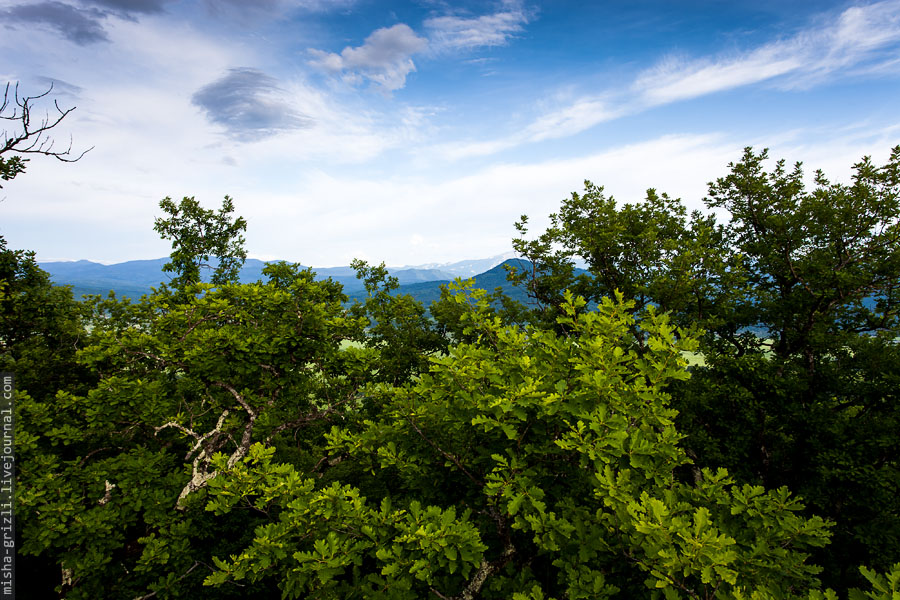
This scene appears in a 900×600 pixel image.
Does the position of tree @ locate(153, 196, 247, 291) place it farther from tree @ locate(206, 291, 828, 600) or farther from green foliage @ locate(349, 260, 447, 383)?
tree @ locate(206, 291, 828, 600)

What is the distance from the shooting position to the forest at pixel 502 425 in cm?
493

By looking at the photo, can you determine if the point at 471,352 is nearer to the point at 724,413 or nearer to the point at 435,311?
the point at 435,311

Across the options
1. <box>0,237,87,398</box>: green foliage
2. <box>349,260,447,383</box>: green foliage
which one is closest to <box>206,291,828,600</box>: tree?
<box>349,260,447,383</box>: green foliage

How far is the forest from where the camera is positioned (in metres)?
4.93

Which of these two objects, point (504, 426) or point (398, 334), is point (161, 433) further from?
point (504, 426)

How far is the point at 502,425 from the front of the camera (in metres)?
4.94

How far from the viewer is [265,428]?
11.8m

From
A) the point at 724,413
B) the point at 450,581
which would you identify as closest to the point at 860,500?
the point at 724,413

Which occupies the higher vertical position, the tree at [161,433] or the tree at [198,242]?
the tree at [198,242]

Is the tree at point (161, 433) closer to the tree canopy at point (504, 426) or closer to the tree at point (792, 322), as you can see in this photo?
the tree canopy at point (504, 426)

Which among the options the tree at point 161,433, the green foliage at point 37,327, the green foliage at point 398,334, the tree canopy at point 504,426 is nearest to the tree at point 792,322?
the tree canopy at point 504,426

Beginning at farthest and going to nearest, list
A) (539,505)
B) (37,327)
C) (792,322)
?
(792,322)
(37,327)
(539,505)

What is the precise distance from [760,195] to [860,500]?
10.9 m

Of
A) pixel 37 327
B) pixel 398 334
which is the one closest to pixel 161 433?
pixel 37 327
